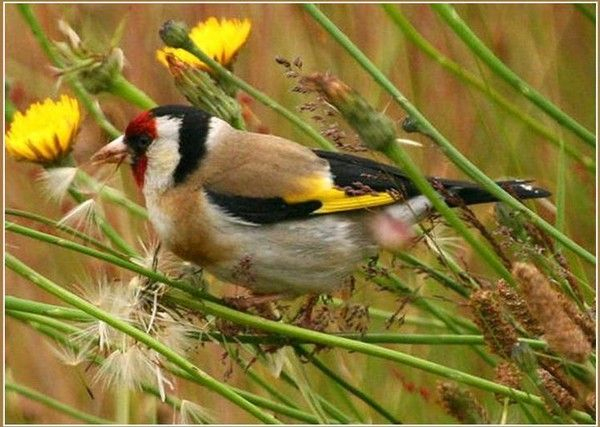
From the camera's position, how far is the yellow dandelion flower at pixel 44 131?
2.31 meters

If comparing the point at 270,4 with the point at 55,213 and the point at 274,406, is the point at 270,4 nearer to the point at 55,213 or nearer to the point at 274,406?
the point at 55,213

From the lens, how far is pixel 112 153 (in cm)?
238

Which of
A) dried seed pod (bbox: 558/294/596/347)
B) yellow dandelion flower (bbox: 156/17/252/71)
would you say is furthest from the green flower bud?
dried seed pod (bbox: 558/294/596/347)

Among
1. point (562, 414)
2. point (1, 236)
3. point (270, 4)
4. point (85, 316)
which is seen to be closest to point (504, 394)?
point (562, 414)

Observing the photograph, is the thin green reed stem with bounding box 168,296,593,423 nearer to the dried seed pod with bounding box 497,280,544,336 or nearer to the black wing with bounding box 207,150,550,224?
the dried seed pod with bounding box 497,280,544,336

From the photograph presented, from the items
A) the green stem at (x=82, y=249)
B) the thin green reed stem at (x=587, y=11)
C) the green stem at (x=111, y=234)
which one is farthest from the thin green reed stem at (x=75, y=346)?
the thin green reed stem at (x=587, y=11)

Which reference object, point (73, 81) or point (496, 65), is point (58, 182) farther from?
point (496, 65)

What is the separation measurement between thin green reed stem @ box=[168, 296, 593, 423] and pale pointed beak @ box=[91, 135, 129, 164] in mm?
506

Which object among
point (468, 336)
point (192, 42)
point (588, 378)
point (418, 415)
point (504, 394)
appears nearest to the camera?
point (588, 378)

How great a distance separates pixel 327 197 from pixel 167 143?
361 millimetres

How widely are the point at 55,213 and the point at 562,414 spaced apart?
6.79 ft

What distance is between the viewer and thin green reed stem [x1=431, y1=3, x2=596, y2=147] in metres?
1.94

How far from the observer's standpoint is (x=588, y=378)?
1.69 metres

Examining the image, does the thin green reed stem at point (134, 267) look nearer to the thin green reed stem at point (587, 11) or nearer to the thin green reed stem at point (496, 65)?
the thin green reed stem at point (496, 65)
